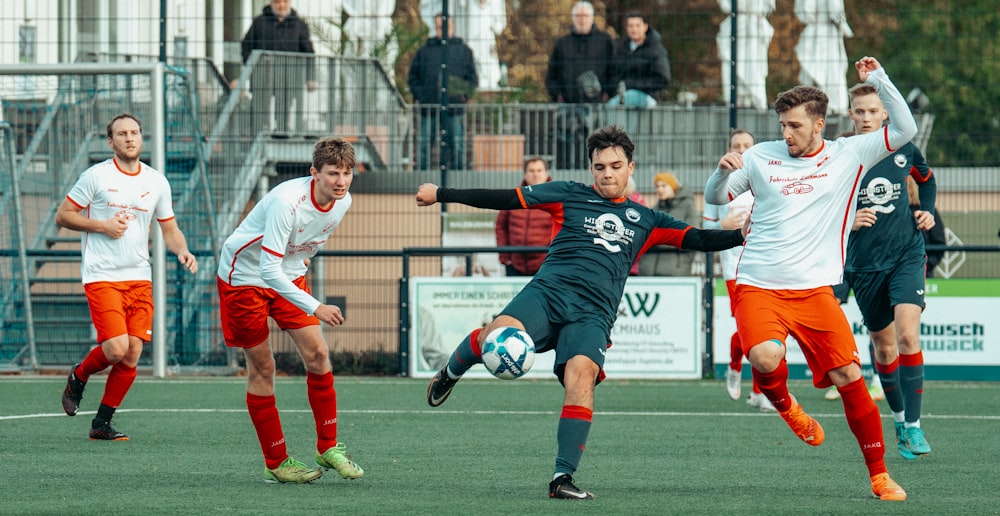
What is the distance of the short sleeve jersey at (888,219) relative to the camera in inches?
350

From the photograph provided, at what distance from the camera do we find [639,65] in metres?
15.1

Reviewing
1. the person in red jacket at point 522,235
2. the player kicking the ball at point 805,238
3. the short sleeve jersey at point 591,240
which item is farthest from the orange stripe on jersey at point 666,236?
the person in red jacket at point 522,235

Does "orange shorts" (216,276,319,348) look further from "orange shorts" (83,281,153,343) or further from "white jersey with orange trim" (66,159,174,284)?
"white jersey with orange trim" (66,159,174,284)

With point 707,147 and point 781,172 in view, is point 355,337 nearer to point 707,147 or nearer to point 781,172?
point 707,147

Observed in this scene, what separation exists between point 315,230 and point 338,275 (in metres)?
7.67

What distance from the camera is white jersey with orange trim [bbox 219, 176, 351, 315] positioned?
23.0 feet

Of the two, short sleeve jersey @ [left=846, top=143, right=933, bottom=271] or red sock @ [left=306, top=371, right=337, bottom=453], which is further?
short sleeve jersey @ [left=846, top=143, right=933, bottom=271]

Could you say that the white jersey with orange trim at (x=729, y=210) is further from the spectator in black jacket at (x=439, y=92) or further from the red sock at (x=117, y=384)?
the red sock at (x=117, y=384)

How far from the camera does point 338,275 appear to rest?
1498 centimetres

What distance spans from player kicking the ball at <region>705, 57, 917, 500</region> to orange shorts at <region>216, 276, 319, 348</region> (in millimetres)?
2302

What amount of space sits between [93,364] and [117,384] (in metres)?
0.28

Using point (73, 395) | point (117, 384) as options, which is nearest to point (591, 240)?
point (117, 384)

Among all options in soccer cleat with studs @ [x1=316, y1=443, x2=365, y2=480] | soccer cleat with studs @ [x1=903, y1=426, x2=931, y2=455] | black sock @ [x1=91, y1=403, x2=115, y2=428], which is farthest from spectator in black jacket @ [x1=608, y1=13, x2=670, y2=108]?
soccer cleat with studs @ [x1=316, y1=443, x2=365, y2=480]

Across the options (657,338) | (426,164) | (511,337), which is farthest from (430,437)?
(426,164)
